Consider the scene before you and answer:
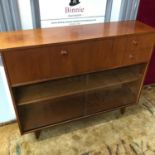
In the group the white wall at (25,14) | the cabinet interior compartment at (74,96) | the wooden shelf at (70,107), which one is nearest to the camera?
the white wall at (25,14)

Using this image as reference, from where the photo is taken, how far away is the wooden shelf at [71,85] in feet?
4.67

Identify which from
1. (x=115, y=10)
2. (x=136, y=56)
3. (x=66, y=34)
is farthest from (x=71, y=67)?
(x=115, y=10)

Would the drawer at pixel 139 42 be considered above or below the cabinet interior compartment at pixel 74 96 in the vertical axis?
above

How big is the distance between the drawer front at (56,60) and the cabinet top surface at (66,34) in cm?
4

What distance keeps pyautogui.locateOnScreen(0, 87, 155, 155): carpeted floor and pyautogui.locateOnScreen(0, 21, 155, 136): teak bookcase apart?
202 mm

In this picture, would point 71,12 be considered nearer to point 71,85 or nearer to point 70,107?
point 71,85

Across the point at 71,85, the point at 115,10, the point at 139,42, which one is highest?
the point at 115,10

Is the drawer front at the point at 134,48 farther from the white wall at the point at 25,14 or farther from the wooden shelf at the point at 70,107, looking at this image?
the white wall at the point at 25,14

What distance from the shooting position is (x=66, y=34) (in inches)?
51.8

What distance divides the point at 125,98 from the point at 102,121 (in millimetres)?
355

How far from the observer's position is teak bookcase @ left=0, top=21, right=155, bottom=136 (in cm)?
118

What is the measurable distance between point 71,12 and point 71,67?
20.0 inches

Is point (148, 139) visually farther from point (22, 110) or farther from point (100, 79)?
point (22, 110)

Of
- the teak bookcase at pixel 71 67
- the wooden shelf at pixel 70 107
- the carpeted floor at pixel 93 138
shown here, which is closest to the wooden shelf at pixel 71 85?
the teak bookcase at pixel 71 67
